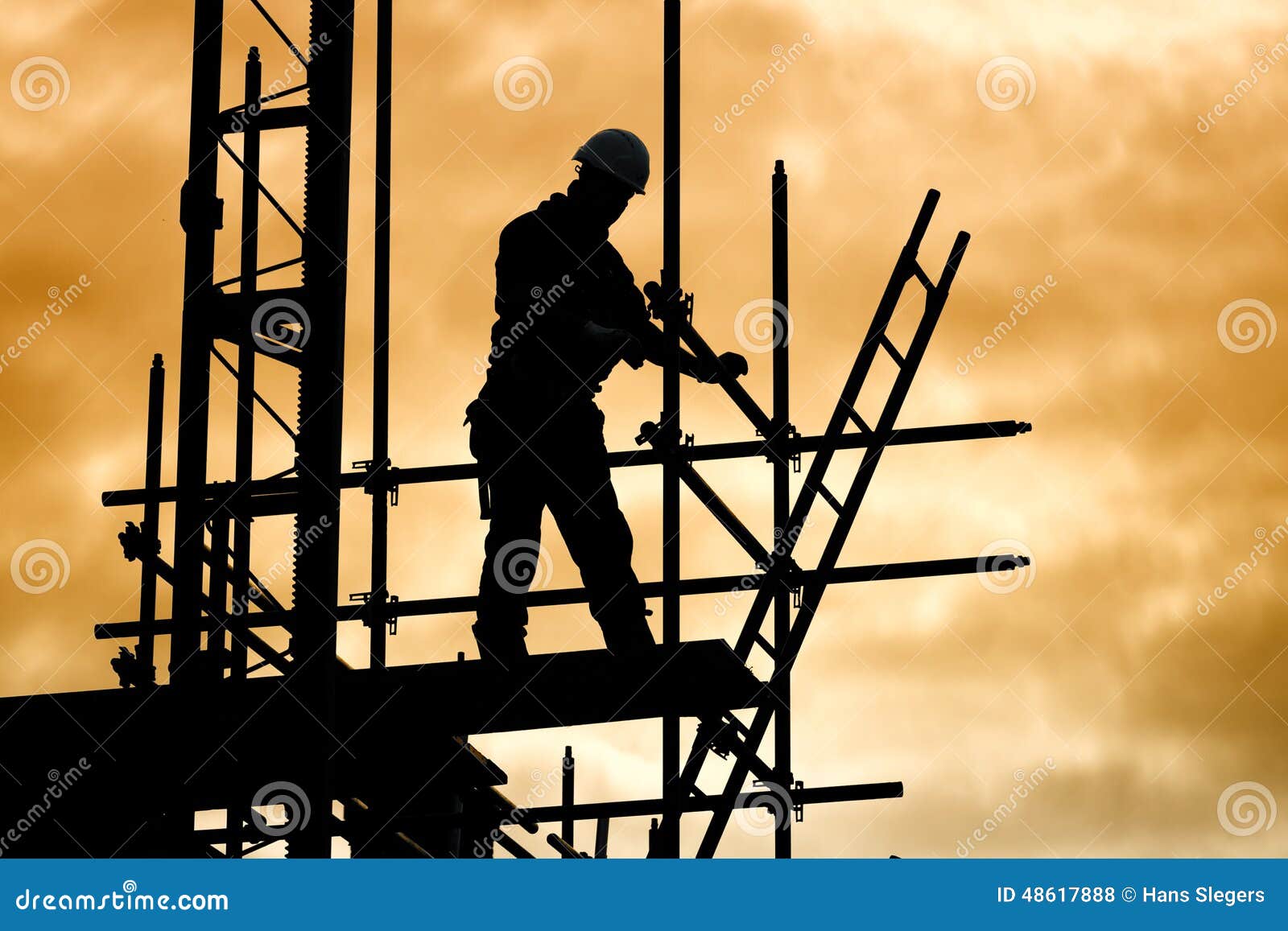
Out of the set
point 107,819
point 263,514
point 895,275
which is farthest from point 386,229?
point 107,819

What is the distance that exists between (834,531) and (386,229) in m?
3.58

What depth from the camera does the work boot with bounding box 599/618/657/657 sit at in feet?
27.8

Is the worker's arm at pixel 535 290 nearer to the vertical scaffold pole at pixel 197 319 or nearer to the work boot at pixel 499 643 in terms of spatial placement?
the work boot at pixel 499 643

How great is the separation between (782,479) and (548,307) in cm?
292

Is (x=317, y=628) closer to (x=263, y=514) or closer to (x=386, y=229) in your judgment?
(x=263, y=514)

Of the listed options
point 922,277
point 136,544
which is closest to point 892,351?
point 922,277

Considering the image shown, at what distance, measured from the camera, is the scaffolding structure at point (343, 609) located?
26.6 ft

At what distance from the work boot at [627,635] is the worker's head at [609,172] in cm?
172

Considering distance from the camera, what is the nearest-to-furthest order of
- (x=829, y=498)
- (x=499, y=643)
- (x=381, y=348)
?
1. (x=499, y=643)
2. (x=829, y=498)
3. (x=381, y=348)

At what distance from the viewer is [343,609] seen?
11.2 m

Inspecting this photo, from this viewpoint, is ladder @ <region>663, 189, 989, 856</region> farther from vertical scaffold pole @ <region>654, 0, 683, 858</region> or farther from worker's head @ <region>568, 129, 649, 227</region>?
worker's head @ <region>568, 129, 649, 227</region>

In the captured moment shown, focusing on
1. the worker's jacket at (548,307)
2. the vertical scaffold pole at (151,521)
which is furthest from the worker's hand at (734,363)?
the vertical scaffold pole at (151,521)

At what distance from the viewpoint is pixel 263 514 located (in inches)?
418

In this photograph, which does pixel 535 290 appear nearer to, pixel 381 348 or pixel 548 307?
pixel 548 307
